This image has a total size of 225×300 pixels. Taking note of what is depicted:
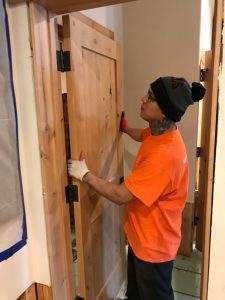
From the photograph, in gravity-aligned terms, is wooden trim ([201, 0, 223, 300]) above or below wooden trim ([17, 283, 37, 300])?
above

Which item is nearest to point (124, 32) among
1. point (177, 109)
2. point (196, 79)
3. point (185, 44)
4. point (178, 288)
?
point (185, 44)

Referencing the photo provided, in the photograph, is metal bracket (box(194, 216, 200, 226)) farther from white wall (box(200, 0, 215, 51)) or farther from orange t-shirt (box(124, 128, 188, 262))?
white wall (box(200, 0, 215, 51))

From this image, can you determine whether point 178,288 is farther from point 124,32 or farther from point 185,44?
point 124,32

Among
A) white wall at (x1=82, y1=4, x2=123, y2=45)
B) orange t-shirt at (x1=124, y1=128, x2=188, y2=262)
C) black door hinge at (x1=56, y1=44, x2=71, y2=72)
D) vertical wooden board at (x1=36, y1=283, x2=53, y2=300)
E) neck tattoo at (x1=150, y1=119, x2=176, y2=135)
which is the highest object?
white wall at (x1=82, y1=4, x2=123, y2=45)

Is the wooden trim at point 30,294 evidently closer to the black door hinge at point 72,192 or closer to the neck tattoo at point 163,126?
the black door hinge at point 72,192

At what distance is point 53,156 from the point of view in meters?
1.27

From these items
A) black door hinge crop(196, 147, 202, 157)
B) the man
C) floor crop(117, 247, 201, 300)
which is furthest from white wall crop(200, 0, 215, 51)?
floor crop(117, 247, 201, 300)

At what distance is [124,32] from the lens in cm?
248

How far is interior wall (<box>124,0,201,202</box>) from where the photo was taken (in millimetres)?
2260

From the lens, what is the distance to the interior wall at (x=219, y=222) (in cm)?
88

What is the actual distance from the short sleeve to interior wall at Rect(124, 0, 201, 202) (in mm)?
1236

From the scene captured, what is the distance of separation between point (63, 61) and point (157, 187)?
0.80m

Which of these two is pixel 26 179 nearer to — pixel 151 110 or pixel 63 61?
pixel 63 61

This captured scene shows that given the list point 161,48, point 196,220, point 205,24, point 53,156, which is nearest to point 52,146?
point 53,156
